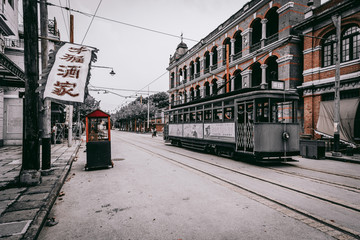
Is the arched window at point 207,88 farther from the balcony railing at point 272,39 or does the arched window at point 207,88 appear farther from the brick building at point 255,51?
the balcony railing at point 272,39

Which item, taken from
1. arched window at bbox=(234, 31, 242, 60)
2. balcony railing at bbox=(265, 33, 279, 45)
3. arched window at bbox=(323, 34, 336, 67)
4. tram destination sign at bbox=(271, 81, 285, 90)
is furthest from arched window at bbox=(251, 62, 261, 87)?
tram destination sign at bbox=(271, 81, 285, 90)

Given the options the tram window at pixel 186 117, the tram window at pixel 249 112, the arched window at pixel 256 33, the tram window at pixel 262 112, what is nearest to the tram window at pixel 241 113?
the tram window at pixel 249 112

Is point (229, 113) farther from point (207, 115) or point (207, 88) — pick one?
point (207, 88)

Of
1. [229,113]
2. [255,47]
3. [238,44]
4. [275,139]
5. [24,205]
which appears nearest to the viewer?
[24,205]

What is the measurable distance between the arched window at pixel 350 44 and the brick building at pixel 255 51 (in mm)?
3059

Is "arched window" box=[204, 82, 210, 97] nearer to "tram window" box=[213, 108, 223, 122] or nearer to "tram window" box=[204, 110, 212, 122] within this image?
"tram window" box=[204, 110, 212, 122]

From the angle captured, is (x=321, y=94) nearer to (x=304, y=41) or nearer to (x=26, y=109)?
(x=304, y=41)

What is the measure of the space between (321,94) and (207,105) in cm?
889

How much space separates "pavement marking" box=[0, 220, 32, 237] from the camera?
2932mm

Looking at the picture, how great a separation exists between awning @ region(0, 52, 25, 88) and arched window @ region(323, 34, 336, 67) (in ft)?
59.8

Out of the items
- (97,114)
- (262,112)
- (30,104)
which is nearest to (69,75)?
(30,104)

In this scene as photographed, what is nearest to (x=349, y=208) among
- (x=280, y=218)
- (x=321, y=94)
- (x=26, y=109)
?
(x=280, y=218)

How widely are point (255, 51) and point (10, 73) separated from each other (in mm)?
17991

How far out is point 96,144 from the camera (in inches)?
319
